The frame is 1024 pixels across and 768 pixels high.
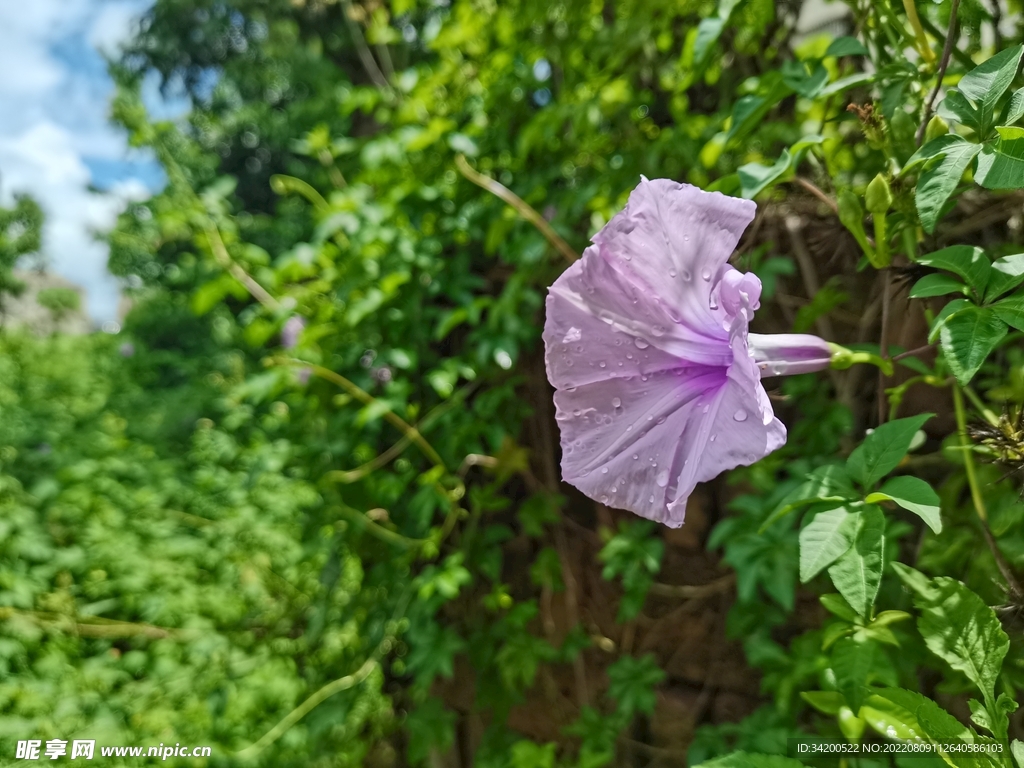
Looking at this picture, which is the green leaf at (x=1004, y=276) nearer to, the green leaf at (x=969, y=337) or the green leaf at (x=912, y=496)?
the green leaf at (x=969, y=337)

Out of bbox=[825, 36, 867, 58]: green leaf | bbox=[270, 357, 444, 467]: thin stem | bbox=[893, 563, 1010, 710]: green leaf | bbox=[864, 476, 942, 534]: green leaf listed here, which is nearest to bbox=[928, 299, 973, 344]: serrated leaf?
bbox=[864, 476, 942, 534]: green leaf

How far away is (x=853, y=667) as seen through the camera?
58cm

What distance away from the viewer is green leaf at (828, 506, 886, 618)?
480mm

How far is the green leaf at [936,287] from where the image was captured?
0.52m

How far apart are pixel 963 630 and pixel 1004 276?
289 mm

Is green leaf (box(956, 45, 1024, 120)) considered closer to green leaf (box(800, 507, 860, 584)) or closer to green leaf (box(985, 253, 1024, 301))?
green leaf (box(985, 253, 1024, 301))

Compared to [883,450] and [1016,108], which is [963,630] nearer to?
[883,450]

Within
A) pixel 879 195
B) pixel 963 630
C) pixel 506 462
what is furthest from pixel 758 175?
pixel 506 462

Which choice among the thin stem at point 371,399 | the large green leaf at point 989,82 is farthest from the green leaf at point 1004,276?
the thin stem at point 371,399

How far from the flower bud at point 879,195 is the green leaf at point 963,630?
0.32 metres

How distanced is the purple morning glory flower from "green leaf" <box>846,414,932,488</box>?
0.26 feet

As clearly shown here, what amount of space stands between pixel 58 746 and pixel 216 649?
36 cm

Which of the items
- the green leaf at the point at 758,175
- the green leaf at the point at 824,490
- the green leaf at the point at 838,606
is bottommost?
the green leaf at the point at 838,606

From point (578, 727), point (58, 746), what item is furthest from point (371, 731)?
point (578, 727)
